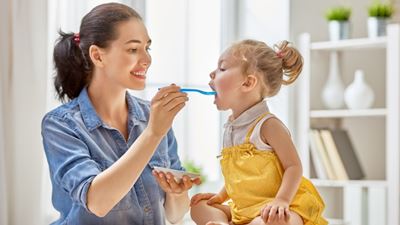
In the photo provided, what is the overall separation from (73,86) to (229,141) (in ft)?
1.78

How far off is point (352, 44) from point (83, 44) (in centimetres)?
212

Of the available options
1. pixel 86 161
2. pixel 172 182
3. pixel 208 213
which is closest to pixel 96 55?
pixel 86 161

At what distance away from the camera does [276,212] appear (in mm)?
1702

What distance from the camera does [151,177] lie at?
2.13 meters

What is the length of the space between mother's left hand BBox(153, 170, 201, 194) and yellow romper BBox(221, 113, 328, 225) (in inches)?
4.6

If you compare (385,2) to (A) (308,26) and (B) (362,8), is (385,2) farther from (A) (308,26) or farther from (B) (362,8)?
(A) (308,26)

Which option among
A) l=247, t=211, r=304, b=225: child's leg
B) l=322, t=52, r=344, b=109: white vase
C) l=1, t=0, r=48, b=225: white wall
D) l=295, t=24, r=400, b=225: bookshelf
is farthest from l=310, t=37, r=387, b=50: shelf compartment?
l=247, t=211, r=304, b=225: child's leg

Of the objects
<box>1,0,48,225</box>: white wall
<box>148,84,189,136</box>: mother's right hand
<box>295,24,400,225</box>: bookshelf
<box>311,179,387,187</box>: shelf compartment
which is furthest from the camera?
<box>311,179,387,187</box>: shelf compartment

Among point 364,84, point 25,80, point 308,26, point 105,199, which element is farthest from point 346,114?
point 105,199

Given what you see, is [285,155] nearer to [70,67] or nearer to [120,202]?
[120,202]

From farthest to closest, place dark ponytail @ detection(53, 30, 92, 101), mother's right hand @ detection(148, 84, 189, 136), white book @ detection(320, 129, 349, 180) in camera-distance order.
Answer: white book @ detection(320, 129, 349, 180), dark ponytail @ detection(53, 30, 92, 101), mother's right hand @ detection(148, 84, 189, 136)

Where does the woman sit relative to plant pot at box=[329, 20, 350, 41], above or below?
below

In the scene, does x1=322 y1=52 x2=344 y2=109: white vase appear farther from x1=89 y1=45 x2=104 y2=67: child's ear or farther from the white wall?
x1=89 y1=45 x2=104 y2=67: child's ear

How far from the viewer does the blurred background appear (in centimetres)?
248
